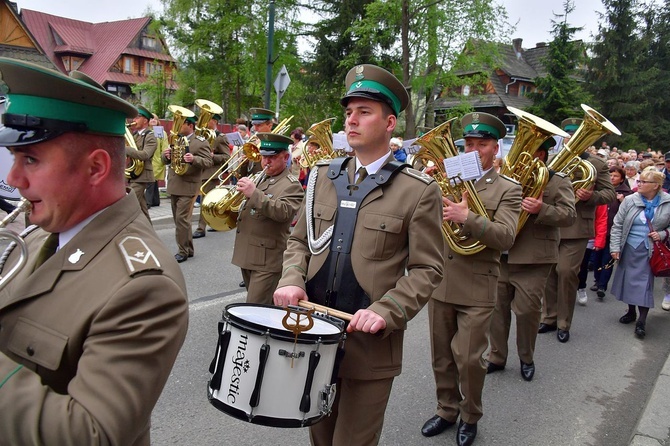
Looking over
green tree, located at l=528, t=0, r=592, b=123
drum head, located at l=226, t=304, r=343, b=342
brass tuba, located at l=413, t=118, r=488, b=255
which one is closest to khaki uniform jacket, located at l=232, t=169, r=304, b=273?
brass tuba, located at l=413, t=118, r=488, b=255

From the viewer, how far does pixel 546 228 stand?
494 centimetres

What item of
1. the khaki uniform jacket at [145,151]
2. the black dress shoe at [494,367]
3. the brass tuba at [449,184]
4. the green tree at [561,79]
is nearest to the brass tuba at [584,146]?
the brass tuba at [449,184]

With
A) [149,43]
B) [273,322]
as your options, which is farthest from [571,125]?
[149,43]

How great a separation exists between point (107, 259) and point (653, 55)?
41175mm

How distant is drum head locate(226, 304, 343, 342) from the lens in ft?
6.82

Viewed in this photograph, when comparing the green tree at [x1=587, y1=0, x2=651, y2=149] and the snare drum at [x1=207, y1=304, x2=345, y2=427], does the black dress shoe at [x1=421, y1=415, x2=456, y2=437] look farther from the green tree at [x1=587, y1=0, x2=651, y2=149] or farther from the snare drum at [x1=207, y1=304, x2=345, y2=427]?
the green tree at [x1=587, y1=0, x2=651, y2=149]

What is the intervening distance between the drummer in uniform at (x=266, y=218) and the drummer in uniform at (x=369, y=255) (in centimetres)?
198

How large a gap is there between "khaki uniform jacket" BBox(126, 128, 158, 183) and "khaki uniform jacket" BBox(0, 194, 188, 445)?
7.28 metres

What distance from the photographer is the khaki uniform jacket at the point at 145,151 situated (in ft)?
27.6

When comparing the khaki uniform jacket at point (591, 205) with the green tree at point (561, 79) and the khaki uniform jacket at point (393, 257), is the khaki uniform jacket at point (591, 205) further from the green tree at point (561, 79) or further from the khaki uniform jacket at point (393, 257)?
the green tree at point (561, 79)

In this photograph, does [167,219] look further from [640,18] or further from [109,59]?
[109,59]

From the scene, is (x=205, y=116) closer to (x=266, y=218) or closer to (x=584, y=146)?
(x=266, y=218)

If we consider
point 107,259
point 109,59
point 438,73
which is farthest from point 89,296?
point 109,59

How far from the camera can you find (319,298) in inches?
104
